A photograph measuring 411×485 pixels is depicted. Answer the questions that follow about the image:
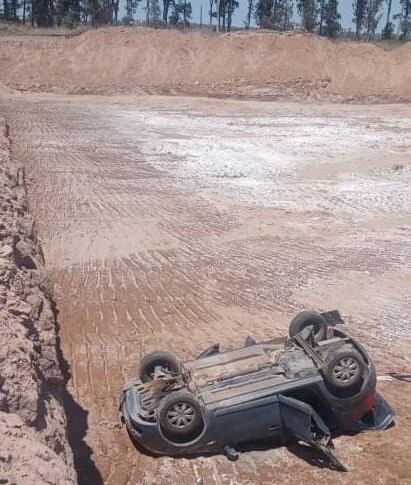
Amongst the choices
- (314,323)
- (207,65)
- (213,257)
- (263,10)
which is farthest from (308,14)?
(314,323)

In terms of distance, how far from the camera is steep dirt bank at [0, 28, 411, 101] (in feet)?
144

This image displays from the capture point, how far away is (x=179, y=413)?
6105mm

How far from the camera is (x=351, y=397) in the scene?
6.40m

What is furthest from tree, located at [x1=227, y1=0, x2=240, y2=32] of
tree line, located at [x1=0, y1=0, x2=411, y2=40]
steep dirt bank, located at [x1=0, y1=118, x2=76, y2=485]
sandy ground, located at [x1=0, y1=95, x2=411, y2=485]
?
steep dirt bank, located at [x1=0, y1=118, x2=76, y2=485]

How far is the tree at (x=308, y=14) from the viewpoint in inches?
2793

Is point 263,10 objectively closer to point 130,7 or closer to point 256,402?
point 130,7

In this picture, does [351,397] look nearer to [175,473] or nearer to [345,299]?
[175,473]

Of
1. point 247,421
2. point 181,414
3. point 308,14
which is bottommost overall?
point 247,421

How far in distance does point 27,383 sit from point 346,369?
2.89 meters

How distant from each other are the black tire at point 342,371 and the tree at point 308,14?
67.9m

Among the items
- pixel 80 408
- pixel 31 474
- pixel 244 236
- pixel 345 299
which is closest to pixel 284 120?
pixel 244 236

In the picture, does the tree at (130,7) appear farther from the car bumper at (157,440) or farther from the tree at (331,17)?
the car bumper at (157,440)

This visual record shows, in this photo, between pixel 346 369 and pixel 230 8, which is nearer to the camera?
pixel 346 369

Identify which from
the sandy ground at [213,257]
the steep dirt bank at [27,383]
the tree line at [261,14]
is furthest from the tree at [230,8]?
the steep dirt bank at [27,383]
